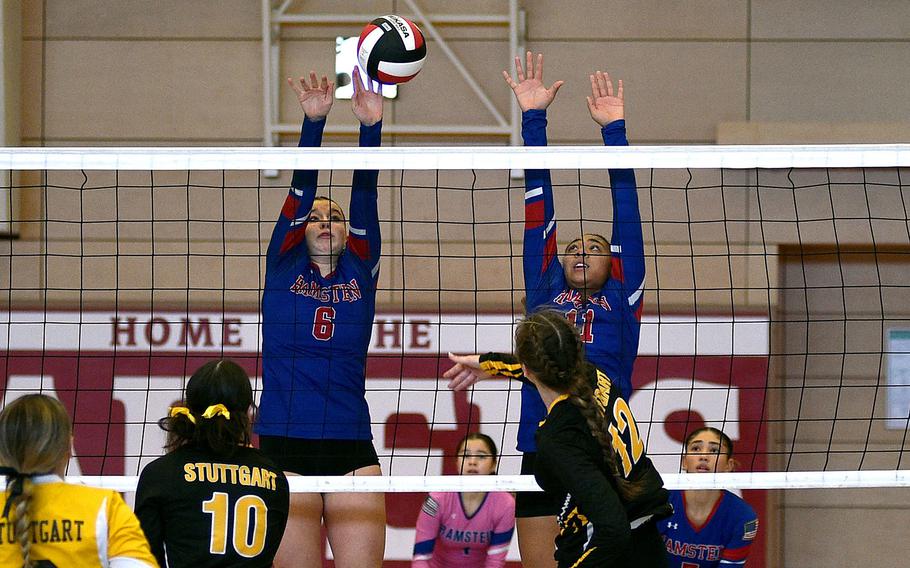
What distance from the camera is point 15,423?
242cm

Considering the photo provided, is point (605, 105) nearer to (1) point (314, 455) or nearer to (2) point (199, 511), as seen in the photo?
(1) point (314, 455)

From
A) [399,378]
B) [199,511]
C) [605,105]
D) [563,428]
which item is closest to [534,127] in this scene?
[605,105]

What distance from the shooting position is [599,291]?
13.4ft

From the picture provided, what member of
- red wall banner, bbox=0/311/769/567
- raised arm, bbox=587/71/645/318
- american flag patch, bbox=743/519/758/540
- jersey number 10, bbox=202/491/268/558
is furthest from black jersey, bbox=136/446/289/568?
red wall banner, bbox=0/311/769/567

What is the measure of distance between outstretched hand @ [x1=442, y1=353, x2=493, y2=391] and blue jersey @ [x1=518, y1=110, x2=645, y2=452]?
23 cm

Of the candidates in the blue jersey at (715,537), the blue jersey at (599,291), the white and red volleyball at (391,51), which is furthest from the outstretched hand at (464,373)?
the blue jersey at (715,537)

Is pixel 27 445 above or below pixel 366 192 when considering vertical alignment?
below

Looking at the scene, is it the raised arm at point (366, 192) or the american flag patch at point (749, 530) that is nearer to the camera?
the raised arm at point (366, 192)

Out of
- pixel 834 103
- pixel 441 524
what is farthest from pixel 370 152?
pixel 834 103

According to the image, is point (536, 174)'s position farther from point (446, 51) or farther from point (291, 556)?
point (446, 51)

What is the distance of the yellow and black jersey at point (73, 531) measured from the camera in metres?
2.39

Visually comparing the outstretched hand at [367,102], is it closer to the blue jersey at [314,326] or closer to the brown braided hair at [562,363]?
the blue jersey at [314,326]

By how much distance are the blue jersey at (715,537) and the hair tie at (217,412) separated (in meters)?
2.50

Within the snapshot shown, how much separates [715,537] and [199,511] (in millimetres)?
2682
